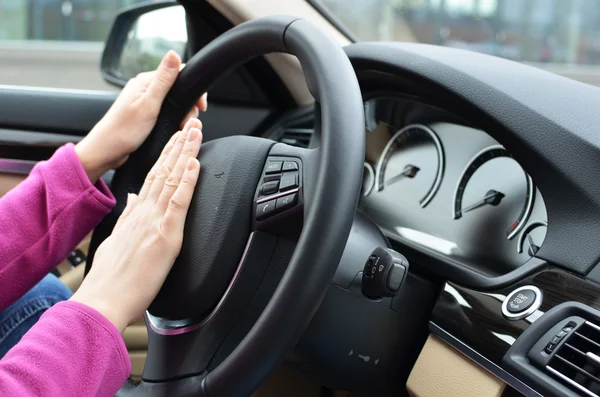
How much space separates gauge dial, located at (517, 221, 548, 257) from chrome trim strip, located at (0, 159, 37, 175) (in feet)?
3.29

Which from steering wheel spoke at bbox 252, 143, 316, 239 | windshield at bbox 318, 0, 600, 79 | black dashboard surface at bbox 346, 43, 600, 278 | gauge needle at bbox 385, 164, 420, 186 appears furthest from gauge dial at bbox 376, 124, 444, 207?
windshield at bbox 318, 0, 600, 79

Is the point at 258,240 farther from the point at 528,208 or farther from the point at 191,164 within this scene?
the point at 528,208

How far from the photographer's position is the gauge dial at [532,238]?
0.85 m

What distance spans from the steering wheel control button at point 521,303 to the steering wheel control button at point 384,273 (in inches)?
4.8

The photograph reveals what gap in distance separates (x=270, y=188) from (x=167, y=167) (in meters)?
0.14

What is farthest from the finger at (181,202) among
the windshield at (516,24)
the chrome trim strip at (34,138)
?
the windshield at (516,24)

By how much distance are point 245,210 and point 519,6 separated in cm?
284

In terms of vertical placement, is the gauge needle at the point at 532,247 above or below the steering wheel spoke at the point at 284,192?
below

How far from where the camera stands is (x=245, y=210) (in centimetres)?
78

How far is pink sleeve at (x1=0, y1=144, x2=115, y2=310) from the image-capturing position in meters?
0.94

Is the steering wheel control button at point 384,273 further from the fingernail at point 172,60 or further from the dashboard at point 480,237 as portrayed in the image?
the fingernail at point 172,60

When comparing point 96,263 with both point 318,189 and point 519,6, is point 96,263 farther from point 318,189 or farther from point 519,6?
point 519,6

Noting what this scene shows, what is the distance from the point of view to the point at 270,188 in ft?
2.45

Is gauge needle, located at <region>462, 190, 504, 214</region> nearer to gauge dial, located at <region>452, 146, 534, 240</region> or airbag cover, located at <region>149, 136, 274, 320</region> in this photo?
gauge dial, located at <region>452, 146, 534, 240</region>
